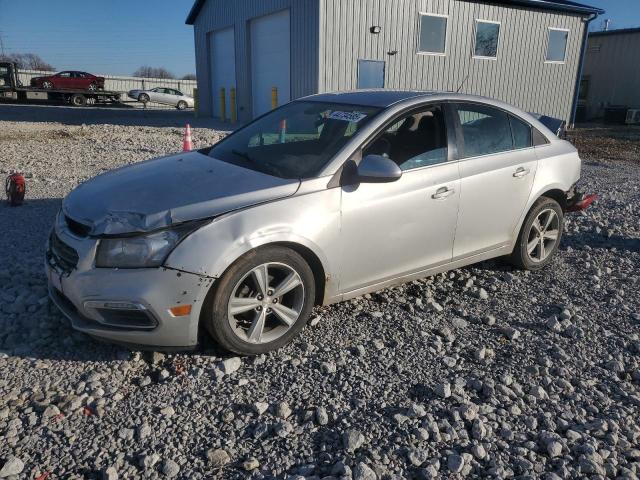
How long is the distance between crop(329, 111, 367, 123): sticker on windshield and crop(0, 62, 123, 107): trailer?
32.4 metres

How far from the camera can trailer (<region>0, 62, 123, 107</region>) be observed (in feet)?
102

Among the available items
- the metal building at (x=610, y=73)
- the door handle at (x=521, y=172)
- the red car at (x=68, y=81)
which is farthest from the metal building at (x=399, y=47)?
the red car at (x=68, y=81)

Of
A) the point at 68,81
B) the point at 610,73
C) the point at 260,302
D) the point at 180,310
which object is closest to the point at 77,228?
the point at 180,310

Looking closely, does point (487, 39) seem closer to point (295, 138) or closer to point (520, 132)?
point (520, 132)

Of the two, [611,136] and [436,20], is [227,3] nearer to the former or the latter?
[436,20]

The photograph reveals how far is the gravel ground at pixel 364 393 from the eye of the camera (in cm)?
249

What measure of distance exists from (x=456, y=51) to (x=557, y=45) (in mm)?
4836

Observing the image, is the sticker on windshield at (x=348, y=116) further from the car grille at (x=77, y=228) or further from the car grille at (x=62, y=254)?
the car grille at (x=62, y=254)

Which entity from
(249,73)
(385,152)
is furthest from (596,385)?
(249,73)

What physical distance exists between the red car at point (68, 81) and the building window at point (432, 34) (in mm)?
23759

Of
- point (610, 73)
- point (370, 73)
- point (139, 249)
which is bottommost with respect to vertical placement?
point (139, 249)

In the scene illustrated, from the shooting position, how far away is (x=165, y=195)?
3.26 meters

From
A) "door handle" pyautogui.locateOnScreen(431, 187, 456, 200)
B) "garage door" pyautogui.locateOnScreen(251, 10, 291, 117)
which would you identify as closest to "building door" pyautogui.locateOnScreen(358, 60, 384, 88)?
"garage door" pyautogui.locateOnScreen(251, 10, 291, 117)

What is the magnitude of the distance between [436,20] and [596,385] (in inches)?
605
